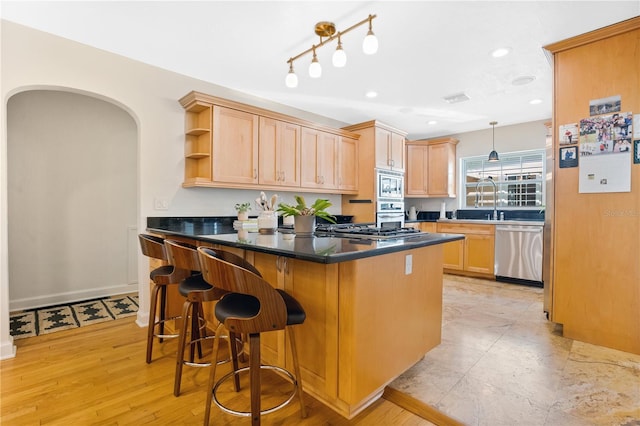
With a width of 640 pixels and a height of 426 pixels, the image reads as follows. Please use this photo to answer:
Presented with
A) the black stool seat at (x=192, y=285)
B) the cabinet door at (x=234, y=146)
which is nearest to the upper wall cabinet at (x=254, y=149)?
the cabinet door at (x=234, y=146)

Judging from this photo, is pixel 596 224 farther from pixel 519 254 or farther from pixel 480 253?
pixel 480 253

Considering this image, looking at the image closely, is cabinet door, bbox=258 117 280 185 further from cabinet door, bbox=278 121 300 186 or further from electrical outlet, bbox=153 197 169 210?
electrical outlet, bbox=153 197 169 210

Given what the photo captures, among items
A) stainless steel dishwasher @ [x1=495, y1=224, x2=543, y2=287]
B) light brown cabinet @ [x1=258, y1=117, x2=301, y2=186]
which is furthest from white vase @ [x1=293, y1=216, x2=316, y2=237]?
stainless steel dishwasher @ [x1=495, y1=224, x2=543, y2=287]

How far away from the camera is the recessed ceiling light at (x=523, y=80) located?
3.40m

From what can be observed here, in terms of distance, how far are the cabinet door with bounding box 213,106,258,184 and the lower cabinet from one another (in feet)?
10.7

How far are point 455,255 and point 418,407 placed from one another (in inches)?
149

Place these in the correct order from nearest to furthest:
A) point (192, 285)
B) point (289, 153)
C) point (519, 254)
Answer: point (192, 285) < point (289, 153) < point (519, 254)

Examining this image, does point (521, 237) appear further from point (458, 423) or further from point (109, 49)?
point (109, 49)

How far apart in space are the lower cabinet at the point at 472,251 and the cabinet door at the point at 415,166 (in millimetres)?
982

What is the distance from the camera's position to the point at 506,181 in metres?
5.50

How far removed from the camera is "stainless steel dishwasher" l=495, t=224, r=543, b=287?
14.3ft

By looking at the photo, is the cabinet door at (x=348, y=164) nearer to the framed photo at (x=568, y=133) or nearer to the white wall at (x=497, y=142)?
the white wall at (x=497, y=142)

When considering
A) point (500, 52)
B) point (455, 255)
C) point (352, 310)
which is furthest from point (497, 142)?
point (352, 310)

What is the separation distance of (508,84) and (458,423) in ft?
11.5
